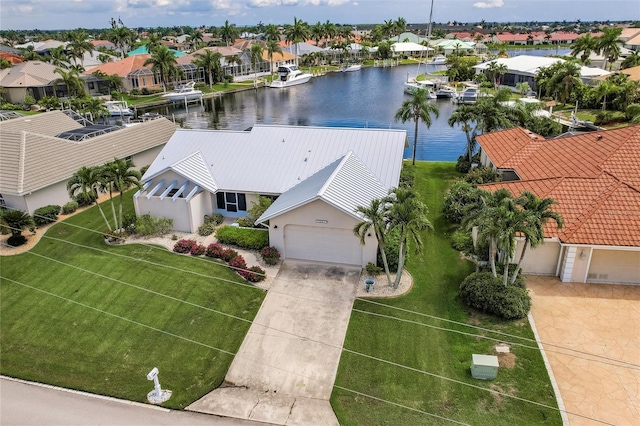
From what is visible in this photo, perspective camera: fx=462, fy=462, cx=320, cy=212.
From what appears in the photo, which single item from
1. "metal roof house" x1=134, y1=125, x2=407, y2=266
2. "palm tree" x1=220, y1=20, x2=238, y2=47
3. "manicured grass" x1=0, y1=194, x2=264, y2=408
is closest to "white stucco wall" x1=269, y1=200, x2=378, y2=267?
"metal roof house" x1=134, y1=125, x2=407, y2=266

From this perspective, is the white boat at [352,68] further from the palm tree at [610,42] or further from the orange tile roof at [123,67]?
the palm tree at [610,42]

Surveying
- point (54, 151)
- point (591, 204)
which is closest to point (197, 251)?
point (54, 151)

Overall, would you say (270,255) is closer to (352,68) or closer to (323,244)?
(323,244)

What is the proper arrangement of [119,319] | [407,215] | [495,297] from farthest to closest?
[119,319], [407,215], [495,297]

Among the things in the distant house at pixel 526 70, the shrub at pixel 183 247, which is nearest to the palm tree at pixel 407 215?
the shrub at pixel 183 247

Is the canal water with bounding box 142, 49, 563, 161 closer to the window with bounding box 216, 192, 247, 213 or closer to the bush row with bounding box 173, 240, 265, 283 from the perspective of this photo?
the window with bounding box 216, 192, 247, 213

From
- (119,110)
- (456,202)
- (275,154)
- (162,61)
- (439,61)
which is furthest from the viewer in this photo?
(439,61)

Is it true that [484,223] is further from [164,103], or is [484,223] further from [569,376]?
[164,103]
